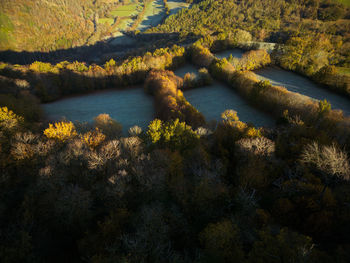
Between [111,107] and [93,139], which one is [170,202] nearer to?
[93,139]

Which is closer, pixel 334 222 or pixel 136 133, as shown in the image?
pixel 334 222

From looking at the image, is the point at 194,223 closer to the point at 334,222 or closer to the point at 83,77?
the point at 334,222

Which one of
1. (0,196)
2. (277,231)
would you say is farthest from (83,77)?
(277,231)

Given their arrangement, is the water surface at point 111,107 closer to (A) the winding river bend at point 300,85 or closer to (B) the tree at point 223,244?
(B) the tree at point 223,244

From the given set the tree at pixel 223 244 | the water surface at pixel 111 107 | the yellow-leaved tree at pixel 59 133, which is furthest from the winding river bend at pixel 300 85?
the yellow-leaved tree at pixel 59 133

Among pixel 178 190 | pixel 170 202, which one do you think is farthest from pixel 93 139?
pixel 178 190

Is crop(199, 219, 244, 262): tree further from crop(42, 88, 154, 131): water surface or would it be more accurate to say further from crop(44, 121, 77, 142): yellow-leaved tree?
crop(42, 88, 154, 131): water surface
